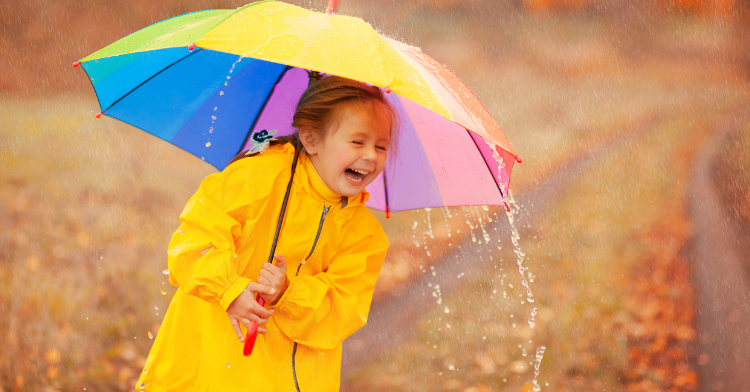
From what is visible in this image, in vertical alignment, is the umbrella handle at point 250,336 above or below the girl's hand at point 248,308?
below

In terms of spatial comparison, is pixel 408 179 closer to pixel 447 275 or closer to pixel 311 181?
pixel 311 181

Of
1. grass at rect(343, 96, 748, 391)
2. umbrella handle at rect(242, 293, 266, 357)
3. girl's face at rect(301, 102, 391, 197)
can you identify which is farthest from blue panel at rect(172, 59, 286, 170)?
grass at rect(343, 96, 748, 391)

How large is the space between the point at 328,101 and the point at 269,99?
17.5 inches

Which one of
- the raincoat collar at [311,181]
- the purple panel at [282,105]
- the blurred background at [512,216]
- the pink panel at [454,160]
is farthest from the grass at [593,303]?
the raincoat collar at [311,181]

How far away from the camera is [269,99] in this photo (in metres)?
2.65

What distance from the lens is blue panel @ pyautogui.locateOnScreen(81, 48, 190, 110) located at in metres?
2.41

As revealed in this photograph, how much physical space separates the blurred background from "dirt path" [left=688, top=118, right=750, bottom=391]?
19mm

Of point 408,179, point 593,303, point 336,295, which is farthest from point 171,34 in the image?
point 593,303

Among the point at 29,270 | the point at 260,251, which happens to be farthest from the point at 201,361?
the point at 29,270

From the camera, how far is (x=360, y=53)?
1871 mm

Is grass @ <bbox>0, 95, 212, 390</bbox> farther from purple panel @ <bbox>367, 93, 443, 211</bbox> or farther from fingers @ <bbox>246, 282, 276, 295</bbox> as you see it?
fingers @ <bbox>246, 282, 276, 295</bbox>

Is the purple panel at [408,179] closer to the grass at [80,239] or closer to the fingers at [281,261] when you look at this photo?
the fingers at [281,261]

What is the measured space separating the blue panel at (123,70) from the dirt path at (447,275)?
3.43 m

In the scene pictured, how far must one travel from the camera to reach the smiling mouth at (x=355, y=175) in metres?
2.29
